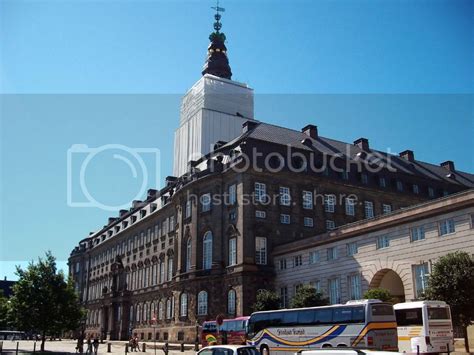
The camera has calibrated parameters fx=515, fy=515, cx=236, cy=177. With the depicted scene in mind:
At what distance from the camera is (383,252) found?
1727 inches

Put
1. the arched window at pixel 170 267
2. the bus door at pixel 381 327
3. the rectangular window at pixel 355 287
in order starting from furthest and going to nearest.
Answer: the arched window at pixel 170 267 < the rectangular window at pixel 355 287 < the bus door at pixel 381 327

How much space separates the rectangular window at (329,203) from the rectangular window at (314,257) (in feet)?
38.0

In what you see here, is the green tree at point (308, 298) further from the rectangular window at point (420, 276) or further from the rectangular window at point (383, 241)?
the rectangular window at point (420, 276)

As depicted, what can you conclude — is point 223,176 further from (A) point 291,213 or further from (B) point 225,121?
(B) point 225,121

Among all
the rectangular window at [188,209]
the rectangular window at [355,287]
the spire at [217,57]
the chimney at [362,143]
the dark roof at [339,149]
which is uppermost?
the spire at [217,57]

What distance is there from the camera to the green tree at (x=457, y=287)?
105 ft

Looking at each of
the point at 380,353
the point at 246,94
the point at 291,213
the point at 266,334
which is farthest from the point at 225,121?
the point at 380,353

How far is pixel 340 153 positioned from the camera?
221 ft

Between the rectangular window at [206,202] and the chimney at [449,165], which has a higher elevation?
the chimney at [449,165]

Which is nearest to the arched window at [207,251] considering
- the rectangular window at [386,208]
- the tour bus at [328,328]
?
the rectangular window at [386,208]

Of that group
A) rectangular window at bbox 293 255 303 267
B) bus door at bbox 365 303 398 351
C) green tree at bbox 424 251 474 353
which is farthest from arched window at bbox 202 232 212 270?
bus door at bbox 365 303 398 351

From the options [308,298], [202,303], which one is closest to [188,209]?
[202,303]

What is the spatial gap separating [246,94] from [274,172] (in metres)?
43.4

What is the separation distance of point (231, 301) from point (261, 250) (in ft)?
20.9
